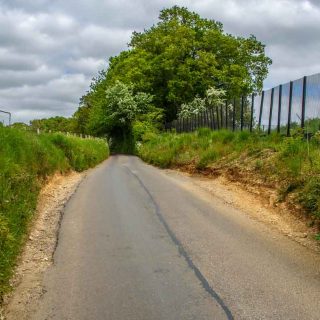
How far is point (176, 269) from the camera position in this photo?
29.1ft

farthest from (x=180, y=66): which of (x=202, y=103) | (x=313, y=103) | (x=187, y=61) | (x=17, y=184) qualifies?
(x=17, y=184)

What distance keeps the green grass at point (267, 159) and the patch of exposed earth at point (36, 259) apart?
585 cm

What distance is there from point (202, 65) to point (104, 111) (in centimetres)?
1518

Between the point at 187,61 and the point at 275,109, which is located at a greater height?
the point at 187,61

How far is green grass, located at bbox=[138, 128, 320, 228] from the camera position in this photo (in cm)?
1329

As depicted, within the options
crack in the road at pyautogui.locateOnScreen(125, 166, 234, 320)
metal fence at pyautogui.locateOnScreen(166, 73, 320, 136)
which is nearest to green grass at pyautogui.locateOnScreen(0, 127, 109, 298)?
crack in the road at pyautogui.locateOnScreen(125, 166, 234, 320)

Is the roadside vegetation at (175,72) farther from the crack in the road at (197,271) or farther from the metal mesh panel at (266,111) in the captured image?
the crack in the road at (197,271)

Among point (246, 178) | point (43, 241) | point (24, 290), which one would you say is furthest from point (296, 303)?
point (246, 178)

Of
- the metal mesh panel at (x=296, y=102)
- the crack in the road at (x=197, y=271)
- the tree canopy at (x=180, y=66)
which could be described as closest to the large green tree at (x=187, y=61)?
the tree canopy at (x=180, y=66)

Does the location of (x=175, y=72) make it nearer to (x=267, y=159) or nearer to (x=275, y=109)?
(x=275, y=109)

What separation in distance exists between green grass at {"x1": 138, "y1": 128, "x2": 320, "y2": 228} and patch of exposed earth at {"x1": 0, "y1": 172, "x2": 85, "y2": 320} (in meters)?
5.85

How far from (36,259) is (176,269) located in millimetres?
2660

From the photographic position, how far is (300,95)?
735 inches

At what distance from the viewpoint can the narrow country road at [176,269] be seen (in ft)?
23.6
